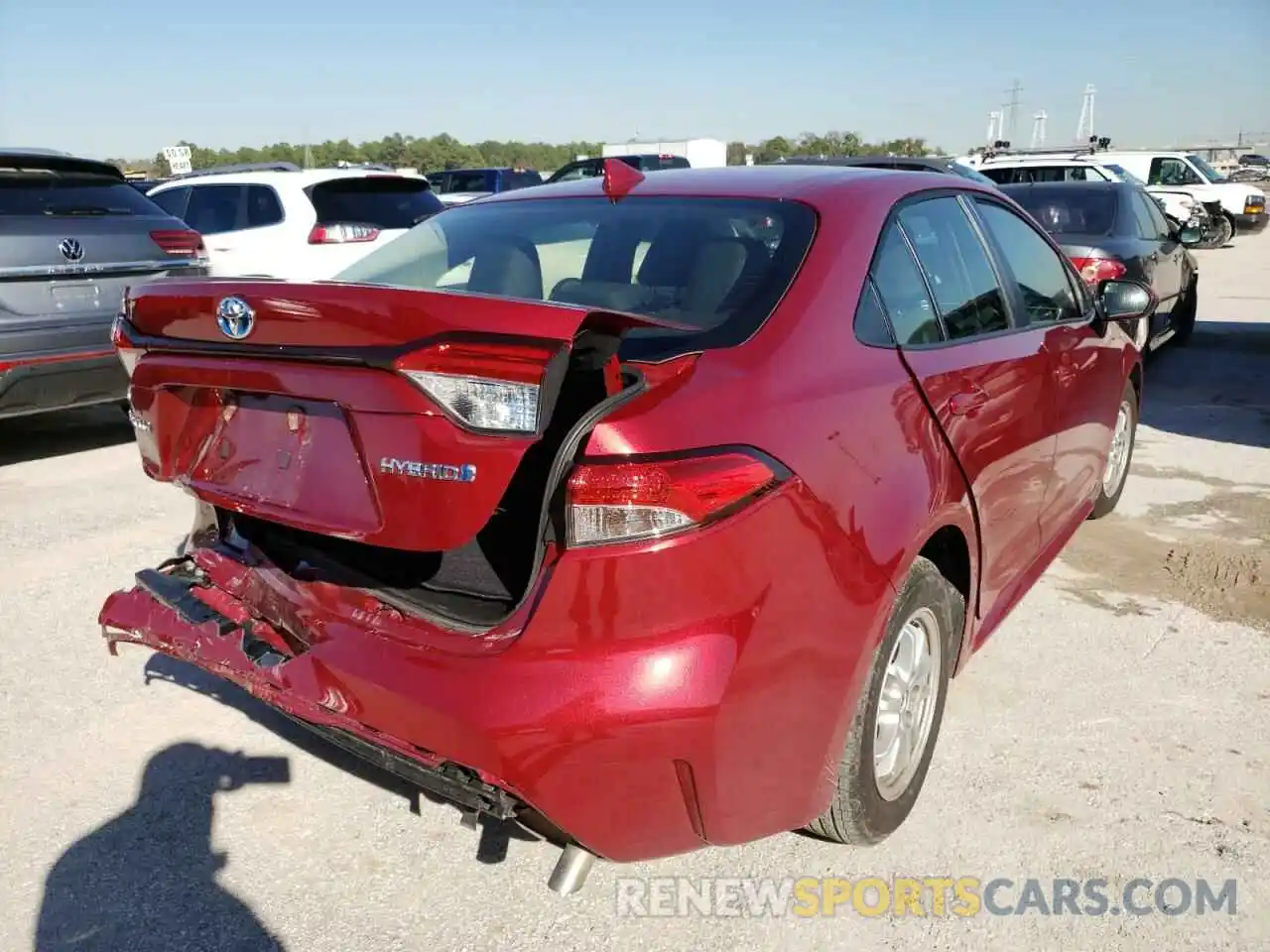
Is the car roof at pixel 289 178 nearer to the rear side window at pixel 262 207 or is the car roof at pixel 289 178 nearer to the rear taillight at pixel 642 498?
the rear side window at pixel 262 207

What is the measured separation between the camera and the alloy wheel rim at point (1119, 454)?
4.97 m

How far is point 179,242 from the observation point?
6469mm

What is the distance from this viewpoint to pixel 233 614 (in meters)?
2.56

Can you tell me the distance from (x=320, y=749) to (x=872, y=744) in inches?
65.3

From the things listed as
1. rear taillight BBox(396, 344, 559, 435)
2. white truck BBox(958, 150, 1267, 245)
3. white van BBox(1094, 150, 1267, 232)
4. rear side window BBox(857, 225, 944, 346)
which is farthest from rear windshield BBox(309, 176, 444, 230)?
white van BBox(1094, 150, 1267, 232)

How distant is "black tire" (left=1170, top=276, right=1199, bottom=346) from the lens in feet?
31.6

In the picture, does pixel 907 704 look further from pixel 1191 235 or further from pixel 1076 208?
pixel 1191 235

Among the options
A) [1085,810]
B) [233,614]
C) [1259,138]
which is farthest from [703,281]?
[1259,138]

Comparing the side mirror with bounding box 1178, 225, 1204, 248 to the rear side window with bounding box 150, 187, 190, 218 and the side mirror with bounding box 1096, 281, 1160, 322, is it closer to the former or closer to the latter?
the side mirror with bounding box 1096, 281, 1160, 322

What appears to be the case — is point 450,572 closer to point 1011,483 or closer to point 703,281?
point 703,281

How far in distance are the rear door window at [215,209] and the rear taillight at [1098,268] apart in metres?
6.90

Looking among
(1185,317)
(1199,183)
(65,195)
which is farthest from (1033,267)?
(1199,183)

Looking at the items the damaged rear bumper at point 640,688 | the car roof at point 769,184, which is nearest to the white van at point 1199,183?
the car roof at point 769,184

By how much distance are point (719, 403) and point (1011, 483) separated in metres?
1.43
